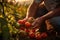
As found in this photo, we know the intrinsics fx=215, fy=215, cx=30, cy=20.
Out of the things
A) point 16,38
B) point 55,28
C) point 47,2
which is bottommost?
point 16,38

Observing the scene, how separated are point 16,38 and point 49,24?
573 millimetres

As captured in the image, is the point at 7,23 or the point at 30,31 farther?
the point at 30,31

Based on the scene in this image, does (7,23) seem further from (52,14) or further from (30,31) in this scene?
(52,14)

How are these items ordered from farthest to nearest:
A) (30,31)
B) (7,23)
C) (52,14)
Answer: (52,14) < (30,31) < (7,23)

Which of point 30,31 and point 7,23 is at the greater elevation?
point 30,31

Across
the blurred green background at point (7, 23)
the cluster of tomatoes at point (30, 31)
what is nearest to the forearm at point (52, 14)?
the cluster of tomatoes at point (30, 31)

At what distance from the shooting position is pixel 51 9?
108 inches

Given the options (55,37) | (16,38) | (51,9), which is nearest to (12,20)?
(16,38)

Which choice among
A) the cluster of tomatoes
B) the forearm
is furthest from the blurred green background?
the forearm

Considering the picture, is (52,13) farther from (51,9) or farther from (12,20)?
(12,20)

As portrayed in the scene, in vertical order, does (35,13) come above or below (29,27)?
above

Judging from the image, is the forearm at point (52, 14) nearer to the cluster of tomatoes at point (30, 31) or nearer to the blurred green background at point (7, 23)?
the cluster of tomatoes at point (30, 31)

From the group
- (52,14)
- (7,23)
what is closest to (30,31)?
(52,14)

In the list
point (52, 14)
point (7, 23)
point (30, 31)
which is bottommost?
point (7, 23)
